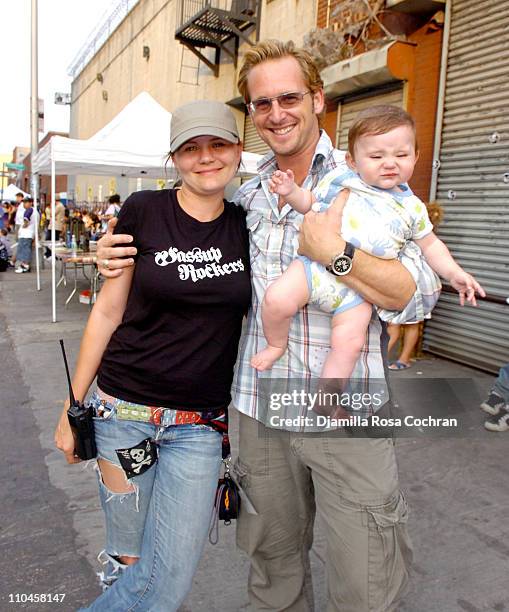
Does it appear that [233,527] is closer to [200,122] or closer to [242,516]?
[242,516]

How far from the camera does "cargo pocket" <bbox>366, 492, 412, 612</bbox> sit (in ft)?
5.56

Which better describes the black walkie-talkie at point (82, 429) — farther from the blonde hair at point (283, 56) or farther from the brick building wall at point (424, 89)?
the brick building wall at point (424, 89)

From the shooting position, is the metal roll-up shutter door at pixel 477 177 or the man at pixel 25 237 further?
the man at pixel 25 237

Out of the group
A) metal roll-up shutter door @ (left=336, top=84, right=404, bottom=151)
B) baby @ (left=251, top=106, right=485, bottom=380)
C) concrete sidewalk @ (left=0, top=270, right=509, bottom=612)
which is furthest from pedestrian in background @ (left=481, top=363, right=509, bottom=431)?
metal roll-up shutter door @ (left=336, top=84, right=404, bottom=151)

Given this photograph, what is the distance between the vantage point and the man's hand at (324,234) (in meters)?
1.68

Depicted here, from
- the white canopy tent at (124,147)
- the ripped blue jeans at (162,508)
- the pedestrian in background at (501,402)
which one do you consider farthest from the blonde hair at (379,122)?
the white canopy tent at (124,147)

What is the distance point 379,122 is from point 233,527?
7.80 ft

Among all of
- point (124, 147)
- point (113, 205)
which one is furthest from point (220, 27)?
point (113, 205)

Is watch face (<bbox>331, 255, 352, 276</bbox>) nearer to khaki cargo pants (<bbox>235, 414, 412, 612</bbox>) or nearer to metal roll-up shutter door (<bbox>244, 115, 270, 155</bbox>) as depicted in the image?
khaki cargo pants (<bbox>235, 414, 412, 612</bbox>)

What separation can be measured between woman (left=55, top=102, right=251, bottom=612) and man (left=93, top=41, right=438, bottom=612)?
0.11 metres

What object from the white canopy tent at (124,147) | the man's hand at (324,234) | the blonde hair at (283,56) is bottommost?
the man's hand at (324,234)

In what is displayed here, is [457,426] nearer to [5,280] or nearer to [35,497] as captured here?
[35,497]

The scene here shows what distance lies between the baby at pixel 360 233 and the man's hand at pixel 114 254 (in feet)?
1.65

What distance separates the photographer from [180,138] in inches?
73.6
